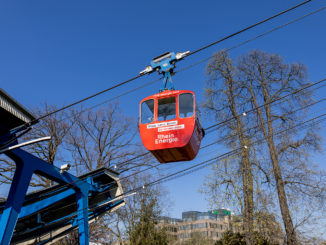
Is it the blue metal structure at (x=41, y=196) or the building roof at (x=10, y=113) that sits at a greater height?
the building roof at (x=10, y=113)

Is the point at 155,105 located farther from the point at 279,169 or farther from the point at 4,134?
the point at 279,169

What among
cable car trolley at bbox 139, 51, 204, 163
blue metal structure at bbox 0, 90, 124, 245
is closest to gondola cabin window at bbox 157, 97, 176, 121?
cable car trolley at bbox 139, 51, 204, 163

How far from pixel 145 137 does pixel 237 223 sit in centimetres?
1044

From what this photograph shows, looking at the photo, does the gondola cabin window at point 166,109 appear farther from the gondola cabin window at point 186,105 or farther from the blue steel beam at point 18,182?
the blue steel beam at point 18,182

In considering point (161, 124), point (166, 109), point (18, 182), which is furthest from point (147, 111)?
point (18, 182)

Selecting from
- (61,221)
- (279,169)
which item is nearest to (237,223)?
(279,169)

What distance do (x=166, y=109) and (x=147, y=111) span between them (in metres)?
0.65

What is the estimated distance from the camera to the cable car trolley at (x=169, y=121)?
867 centimetres

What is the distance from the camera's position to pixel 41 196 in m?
14.3

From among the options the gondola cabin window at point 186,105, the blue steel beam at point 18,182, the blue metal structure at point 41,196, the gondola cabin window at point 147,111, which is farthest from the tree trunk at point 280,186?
the blue steel beam at point 18,182

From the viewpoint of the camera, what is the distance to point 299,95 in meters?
17.1

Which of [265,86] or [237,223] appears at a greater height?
[265,86]

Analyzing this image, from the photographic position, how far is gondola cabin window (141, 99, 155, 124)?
31.5 feet

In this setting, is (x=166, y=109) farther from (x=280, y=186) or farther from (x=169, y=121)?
(x=280, y=186)
